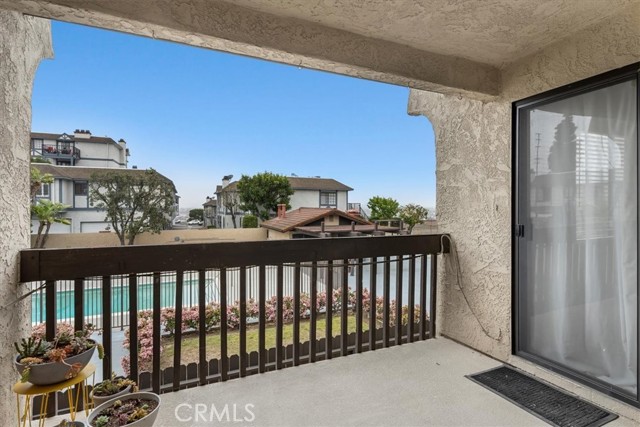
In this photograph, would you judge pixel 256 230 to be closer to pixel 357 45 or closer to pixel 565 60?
pixel 357 45

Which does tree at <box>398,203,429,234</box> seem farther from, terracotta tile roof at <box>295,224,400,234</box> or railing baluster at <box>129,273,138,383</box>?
railing baluster at <box>129,273,138,383</box>

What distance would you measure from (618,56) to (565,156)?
61 centimetres

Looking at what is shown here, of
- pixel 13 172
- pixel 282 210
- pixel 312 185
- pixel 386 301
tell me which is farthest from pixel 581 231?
pixel 13 172

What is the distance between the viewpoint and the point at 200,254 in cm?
219

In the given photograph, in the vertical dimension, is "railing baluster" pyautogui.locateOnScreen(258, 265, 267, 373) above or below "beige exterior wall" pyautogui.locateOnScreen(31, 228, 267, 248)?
below

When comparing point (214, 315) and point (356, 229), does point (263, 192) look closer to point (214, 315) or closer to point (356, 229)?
point (356, 229)

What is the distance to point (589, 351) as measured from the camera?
209 centimetres

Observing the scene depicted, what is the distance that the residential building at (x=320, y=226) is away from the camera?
2.86 meters

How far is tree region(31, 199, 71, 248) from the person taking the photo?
87.3 inches

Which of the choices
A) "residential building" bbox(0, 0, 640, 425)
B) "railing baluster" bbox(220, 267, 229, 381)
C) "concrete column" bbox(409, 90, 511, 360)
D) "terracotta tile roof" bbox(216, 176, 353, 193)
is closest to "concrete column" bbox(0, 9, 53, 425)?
"residential building" bbox(0, 0, 640, 425)

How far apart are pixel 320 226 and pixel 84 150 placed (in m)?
3.61

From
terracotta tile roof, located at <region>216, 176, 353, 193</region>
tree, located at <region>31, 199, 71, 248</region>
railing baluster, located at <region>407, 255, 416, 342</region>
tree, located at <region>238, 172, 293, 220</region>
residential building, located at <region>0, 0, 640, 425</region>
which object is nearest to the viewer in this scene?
residential building, located at <region>0, 0, 640, 425</region>

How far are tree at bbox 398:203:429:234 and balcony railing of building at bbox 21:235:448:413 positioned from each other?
31cm

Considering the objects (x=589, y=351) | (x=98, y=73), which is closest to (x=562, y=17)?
(x=589, y=351)
